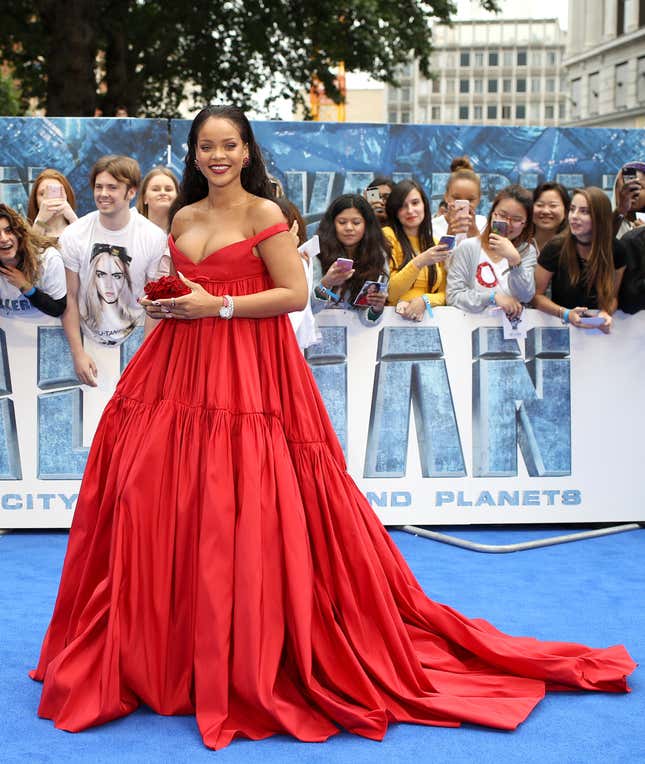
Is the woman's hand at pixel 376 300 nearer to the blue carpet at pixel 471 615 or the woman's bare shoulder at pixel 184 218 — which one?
the blue carpet at pixel 471 615

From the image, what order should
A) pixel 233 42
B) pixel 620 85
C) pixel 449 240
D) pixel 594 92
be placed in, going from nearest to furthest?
1. pixel 449 240
2. pixel 233 42
3. pixel 620 85
4. pixel 594 92

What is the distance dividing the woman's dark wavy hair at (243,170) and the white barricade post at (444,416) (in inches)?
106

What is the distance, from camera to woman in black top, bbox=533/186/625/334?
671cm

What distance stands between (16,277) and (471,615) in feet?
10.2

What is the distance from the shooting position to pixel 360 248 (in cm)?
682

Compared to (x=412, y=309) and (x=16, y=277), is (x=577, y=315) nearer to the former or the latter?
(x=412, y=309)

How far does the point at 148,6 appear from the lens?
22.4m

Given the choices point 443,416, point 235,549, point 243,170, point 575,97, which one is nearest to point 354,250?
point 443,416

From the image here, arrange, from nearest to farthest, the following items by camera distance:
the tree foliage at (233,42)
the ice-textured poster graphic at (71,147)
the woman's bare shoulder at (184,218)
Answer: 1. the woman's bare shoulder at (184,218)
2. the ice-textured poster graphic at (71,147)
3. the tree foliage at (233,42)

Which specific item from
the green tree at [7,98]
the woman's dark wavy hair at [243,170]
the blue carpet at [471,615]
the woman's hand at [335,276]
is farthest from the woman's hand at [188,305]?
the green tree at [7,98]

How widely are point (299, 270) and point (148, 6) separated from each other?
65.1 feet

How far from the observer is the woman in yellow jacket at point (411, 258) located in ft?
22.4

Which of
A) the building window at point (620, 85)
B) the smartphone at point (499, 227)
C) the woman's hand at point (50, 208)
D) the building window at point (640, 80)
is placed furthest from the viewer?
the building window at point (620, 85)

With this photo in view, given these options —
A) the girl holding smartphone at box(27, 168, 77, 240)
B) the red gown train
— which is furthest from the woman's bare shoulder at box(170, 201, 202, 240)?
the girl holding smartphone at box(27, 168, 77, 240)
